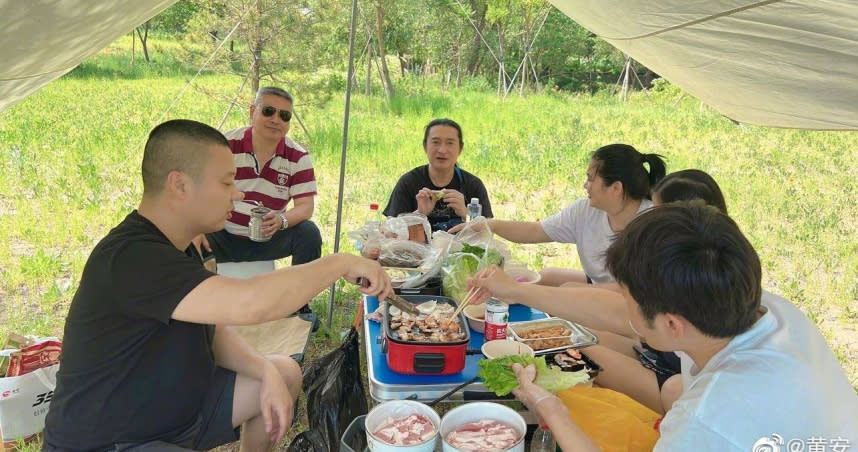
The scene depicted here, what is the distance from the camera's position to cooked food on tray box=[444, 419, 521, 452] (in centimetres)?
180

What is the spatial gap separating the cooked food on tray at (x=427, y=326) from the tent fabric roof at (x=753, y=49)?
1756 millimetres

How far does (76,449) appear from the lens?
201cm

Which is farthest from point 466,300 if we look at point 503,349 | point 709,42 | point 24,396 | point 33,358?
point 33,358

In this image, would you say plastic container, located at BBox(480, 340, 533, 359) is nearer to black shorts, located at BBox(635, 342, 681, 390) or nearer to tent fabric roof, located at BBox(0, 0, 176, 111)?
black shorts, located at BBox(635, 342, 681, 390)

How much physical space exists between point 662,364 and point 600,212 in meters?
1.29

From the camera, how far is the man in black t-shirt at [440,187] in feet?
14.3

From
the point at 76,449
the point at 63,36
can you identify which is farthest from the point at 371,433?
the point at 63,36

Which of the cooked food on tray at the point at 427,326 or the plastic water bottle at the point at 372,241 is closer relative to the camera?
the cooked food on tray at the point at 427,326

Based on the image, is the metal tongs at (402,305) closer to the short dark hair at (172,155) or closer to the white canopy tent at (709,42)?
the short dark hair at (172,155)

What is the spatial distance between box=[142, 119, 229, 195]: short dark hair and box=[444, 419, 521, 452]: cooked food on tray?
135 centimetres

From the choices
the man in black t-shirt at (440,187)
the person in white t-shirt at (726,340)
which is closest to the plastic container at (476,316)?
the person in white t-shirt at (726,340)

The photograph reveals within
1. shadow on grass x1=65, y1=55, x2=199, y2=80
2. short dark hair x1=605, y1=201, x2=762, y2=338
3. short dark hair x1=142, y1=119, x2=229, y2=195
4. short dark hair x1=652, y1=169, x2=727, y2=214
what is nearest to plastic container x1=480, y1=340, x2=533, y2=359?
short dark hair x1=605, y1=201, x2=762, y2=338

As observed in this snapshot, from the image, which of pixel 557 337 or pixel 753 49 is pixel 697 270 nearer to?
pixel 557 337

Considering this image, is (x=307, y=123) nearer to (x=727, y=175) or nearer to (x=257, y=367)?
(x=727, y=175)
